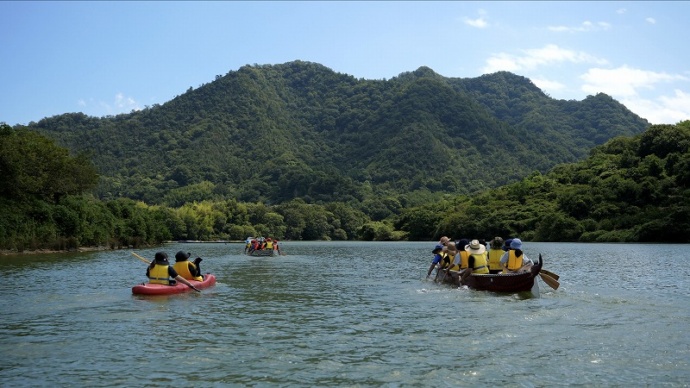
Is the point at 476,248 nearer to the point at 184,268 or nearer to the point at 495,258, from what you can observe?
the point at 495,258

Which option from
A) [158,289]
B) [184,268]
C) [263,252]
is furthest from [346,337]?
[263,252]

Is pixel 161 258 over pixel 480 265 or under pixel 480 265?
over

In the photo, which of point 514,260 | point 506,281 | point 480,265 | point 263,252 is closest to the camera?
point 506,281

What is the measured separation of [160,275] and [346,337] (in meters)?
11.8

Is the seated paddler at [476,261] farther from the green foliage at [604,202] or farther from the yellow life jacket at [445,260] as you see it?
the green foliage at [604,202]

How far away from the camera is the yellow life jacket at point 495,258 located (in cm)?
2988

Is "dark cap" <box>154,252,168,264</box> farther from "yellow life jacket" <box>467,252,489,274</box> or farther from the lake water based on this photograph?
"yellow life jacket" <box>467,252,489,274</box>

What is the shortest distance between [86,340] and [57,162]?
64318 millimetres

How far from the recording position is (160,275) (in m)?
26.0

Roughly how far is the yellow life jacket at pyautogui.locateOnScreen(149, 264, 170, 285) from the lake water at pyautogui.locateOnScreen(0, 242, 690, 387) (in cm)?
96

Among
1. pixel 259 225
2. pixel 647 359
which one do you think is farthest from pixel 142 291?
pixel 259 225

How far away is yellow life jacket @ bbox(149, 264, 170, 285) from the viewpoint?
2603 centimetres

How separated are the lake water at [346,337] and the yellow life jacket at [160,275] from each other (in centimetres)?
96

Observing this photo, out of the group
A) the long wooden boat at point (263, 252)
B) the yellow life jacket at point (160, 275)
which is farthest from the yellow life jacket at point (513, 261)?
the long wooden boat at point (263, 252)
